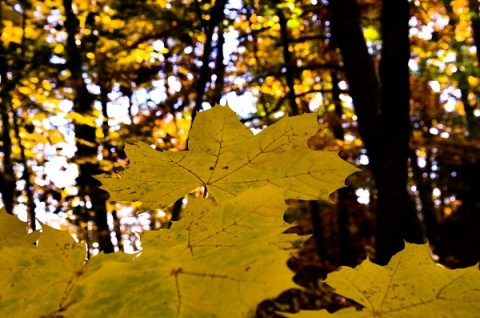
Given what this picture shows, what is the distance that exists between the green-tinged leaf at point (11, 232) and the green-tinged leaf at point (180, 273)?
190 millimetres

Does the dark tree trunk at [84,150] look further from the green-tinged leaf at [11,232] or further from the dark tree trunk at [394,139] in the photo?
the green-tinged leaf at [11,232]

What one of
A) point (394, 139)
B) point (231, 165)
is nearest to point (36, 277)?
point (231, 165)

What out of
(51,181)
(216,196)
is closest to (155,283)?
(216,196)

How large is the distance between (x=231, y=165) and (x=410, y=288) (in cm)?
33

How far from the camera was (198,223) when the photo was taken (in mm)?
538

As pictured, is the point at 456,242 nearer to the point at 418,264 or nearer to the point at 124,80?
the point at 124,80

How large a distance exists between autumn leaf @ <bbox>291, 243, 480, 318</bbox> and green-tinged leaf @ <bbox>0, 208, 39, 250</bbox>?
1.53 ft

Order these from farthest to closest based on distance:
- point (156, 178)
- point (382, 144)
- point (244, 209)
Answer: point (382, 144) → point (156, 178) → point (244, 209)

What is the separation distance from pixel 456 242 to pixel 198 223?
12437mm

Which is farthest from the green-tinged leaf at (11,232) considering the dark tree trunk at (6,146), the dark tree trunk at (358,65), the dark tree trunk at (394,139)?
the dark tree trunk at (358,65)

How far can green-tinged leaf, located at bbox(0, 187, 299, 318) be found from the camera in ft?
1.21

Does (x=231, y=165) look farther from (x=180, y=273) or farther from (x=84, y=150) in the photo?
(x=84, y=150)

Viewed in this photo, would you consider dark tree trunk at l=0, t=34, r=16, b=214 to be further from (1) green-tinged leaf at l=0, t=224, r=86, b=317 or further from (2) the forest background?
(1) green-tinged leaf at l=0, t=224, r=86, b=317

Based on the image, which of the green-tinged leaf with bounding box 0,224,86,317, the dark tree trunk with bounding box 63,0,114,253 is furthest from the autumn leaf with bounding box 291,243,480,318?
the dark tree trunk with bounding box 63,0,114,253
